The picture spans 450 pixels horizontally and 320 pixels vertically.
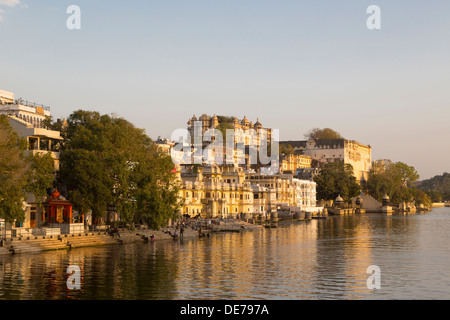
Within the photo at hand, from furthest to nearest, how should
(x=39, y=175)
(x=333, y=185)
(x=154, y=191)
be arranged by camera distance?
(x=333, y=185) → (x=154, y=191) → (x=39, y=175)

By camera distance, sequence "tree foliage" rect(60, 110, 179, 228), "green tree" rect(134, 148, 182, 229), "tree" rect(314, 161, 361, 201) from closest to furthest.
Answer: "tree foliage" rect(60, 110, 179, 228)
"green tree" rect(134, 148, 182, 229)
"tree" rect(314, 161, 361, 201)

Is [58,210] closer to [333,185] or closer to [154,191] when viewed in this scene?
[154,191]

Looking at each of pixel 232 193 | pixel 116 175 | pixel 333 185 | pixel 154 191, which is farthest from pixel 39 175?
pixel 333 185

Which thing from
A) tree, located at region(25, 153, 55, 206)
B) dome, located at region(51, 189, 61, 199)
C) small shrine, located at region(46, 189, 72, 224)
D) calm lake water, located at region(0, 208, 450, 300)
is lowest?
calm lake water, located at region(0, 208, 450, 300)

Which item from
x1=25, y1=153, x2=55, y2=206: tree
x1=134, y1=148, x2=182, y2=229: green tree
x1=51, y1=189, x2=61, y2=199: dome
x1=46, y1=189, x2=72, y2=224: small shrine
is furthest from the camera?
x1=134, y1=148, x2=182, y2=229: green tree

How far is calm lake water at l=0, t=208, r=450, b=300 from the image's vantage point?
118 feet

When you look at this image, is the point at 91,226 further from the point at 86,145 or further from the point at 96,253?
the point at 96,253

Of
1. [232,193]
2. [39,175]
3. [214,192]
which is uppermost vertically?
[39,175]

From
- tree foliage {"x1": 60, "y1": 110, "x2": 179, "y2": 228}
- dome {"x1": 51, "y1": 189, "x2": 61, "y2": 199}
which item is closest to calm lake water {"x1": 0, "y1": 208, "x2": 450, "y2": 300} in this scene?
tree foliage {"x1": 60, "y1": 110, "x2": 179, "y2": 228}

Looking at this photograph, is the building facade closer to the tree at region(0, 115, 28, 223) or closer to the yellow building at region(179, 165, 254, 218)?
the tree at region(0, 115, 28, 223)

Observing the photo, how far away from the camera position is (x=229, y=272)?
4478 cm

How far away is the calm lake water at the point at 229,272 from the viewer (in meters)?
36.0

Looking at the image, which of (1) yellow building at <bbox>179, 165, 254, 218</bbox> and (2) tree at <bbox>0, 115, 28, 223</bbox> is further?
(1) yellow building at <bbox>179, 165, 254, 218</bbox>

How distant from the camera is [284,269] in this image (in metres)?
46.9
